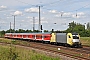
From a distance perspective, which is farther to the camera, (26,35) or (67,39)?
(26,35)

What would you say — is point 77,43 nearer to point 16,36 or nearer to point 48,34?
point 48,34

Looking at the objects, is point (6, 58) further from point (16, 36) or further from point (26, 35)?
point (16, 36)

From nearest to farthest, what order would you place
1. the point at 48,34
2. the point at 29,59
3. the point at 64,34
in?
the point at 29,59 → the point at 64,34 → the point at 48,34

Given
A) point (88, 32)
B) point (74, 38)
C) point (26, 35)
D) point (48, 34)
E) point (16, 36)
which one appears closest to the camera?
point (74, 38)

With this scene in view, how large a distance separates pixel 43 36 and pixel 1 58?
114 ft

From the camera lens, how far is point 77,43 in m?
42.6

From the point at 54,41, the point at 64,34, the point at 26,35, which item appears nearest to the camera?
the point at 64,34

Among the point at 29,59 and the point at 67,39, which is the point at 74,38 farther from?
the point at 29,59

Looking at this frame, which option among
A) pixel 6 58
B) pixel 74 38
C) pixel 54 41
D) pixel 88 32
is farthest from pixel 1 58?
pixel 88 32

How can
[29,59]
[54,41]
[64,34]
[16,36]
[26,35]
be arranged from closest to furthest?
[29,59], [64,34], [54,41], [26,35], [16,36]

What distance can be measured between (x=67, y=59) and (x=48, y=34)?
31.4m

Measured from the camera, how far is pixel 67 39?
4375 cm

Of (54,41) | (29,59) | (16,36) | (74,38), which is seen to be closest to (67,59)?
(29,59)

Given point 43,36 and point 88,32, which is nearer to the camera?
point 43,36
